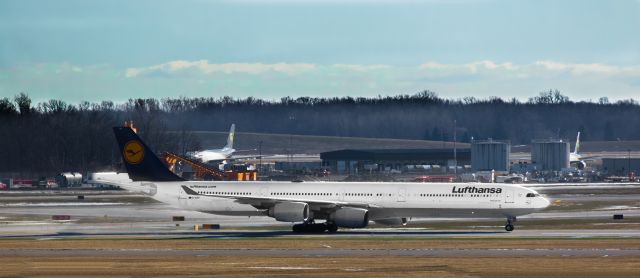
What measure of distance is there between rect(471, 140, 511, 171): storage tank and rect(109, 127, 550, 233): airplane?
12903 centimetres

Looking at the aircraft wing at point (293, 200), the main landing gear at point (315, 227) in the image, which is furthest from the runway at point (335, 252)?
the main landing gear at point (315, 227)

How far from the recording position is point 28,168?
528 ft

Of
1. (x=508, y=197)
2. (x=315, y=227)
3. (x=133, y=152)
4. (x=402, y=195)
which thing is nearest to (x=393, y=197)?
(x=402, y=195)

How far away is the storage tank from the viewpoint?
19725 centimetres

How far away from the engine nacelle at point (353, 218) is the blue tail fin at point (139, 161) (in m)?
12.0

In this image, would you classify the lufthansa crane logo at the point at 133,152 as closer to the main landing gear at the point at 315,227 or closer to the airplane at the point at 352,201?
the airplane at the point at 352,201

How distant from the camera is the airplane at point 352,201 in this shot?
219 feet

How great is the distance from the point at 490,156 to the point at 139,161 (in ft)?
433

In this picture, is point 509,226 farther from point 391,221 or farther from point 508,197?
point 391,221

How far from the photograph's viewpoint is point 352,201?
224 ft

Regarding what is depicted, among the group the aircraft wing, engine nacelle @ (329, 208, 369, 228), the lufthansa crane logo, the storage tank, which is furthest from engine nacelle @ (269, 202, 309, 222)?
the storage tank

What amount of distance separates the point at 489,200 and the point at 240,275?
28.1 meters

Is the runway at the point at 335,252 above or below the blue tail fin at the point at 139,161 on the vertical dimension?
below

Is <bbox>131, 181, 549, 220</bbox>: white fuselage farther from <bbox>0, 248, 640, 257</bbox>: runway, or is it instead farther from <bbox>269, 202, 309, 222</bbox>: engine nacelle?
<bbox>0, 248, 640, 257</bbox>: runway
